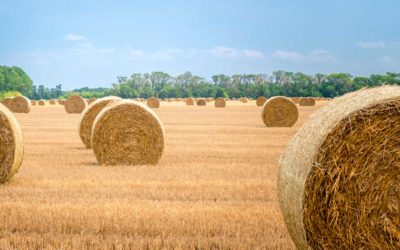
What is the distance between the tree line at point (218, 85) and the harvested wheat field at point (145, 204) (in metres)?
104

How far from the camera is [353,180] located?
6684 mm

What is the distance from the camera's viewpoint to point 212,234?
835 centimetres

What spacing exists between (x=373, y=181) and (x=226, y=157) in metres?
10.1

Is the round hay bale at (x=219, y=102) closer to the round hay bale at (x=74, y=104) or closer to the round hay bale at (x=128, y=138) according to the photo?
the round hay bale at (x=74, y=104)

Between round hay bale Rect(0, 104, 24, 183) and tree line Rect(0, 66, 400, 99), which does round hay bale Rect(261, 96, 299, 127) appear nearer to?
round hay bale Rect(0, 104, 24, 183)

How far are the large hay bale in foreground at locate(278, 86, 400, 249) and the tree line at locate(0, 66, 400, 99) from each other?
110838mm

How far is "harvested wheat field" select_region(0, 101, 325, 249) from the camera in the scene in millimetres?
7941

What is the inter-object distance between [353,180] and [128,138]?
901cm

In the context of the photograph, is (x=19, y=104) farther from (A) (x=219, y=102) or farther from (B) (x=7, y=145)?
(B) (x=7, y=145)

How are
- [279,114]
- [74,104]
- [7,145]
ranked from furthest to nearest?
[74,104] < [279,114] < [7,145]

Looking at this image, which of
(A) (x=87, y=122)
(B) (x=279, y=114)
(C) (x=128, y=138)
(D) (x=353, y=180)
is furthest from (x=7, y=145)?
(B) (x=279, y=114)

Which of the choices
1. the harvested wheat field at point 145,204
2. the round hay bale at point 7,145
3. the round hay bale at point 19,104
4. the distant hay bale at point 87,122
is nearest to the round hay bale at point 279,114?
the distant hay bale at point 87,122

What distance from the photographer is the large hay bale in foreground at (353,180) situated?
656 cm

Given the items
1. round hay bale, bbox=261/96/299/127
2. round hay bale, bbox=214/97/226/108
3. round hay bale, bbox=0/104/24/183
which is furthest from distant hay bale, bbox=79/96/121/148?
round hay bale, bbox=214/97/226/108
